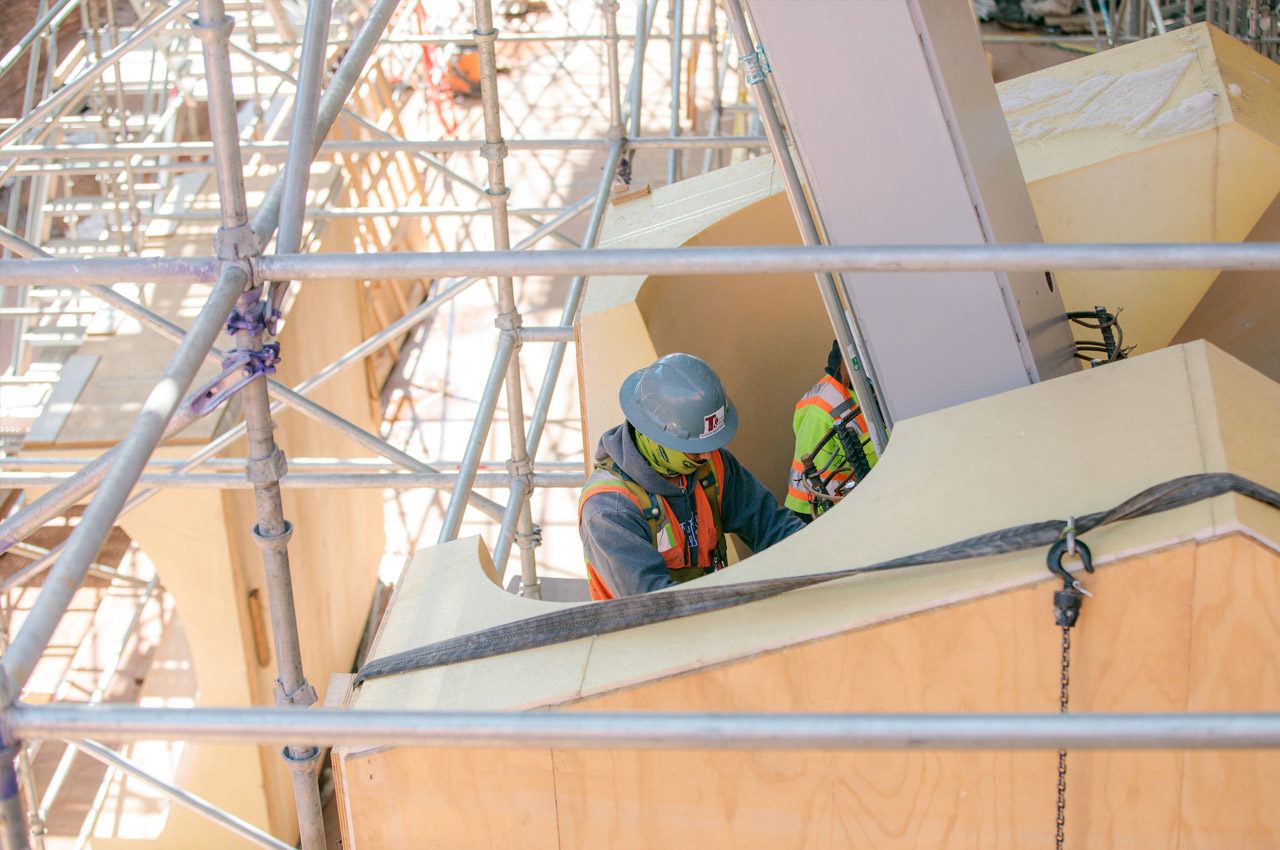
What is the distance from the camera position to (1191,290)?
455 cm

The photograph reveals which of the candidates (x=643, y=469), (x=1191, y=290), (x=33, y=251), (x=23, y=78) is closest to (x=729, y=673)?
(x=643, y=469)

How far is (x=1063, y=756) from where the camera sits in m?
2.57

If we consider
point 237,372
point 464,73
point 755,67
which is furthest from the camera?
point 464,73

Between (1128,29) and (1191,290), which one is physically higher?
(1128,29)

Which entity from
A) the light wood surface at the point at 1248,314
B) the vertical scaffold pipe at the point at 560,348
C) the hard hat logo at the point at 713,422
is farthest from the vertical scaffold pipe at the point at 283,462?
the light wood surface at the point at 1248,314

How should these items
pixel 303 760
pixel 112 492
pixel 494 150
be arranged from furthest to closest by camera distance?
pixel 494 150 → pixel 303 760 → pixel 112 492

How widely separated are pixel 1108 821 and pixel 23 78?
1939 cm

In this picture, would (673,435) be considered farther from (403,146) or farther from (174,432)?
(403,146)

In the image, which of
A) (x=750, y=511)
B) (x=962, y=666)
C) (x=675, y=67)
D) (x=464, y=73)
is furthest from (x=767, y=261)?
(x=464, y=73)

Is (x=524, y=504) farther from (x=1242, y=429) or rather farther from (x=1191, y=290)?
(x=1242, y=429)

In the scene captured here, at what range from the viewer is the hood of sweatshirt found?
4.04m

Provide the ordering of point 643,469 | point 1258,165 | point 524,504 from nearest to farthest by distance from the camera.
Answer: point 643,469, point 1258,165, point 524,504

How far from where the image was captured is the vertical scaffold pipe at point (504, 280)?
5066 mm

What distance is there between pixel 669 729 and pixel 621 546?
6.66 ft
